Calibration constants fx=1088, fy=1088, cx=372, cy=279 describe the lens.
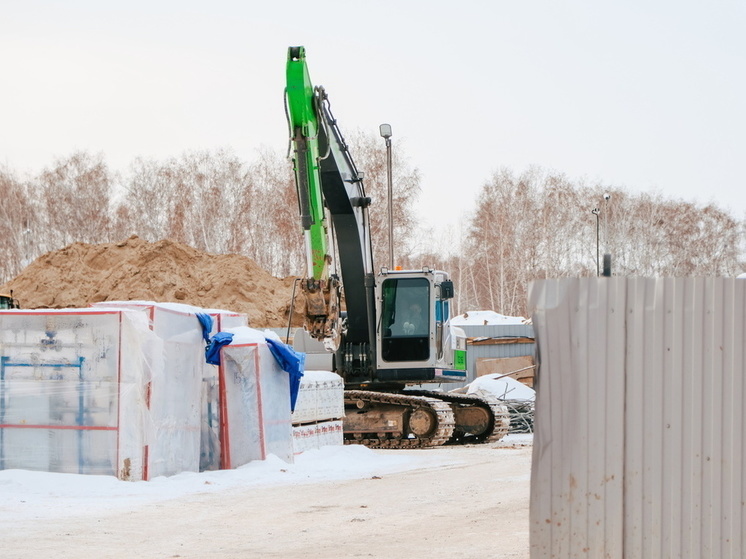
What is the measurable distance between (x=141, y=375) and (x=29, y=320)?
4.81 feet

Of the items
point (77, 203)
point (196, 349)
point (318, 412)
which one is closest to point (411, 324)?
point (318, 412)

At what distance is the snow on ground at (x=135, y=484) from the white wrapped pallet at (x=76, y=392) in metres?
0.25

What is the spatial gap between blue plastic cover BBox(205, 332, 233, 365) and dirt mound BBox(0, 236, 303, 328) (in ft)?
83.8

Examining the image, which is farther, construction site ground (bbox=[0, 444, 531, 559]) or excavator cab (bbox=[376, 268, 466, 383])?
excavator cab (bbox=[376, 268, 466, 383])

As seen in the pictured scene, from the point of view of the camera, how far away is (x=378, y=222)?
59.6 metres

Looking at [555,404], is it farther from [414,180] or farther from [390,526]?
[414,180]

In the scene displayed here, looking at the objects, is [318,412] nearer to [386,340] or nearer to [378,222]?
[386,340]

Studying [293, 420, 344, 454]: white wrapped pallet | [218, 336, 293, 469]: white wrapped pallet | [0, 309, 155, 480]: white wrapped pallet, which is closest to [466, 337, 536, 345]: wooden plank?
[293, 420, 344, 454]: white wrapped pallet

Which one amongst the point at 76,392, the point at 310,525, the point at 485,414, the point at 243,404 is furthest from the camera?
the point at 485,414

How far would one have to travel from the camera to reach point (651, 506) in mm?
5676

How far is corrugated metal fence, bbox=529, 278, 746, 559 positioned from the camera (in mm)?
5652

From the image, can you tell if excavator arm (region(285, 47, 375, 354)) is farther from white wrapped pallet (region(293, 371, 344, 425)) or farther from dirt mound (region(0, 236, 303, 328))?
dirt mound (region(0, 236, 303, 328))

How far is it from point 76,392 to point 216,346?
2178mm

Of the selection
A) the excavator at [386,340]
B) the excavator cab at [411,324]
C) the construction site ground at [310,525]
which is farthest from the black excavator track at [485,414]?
the construction site ground at [310,525]
